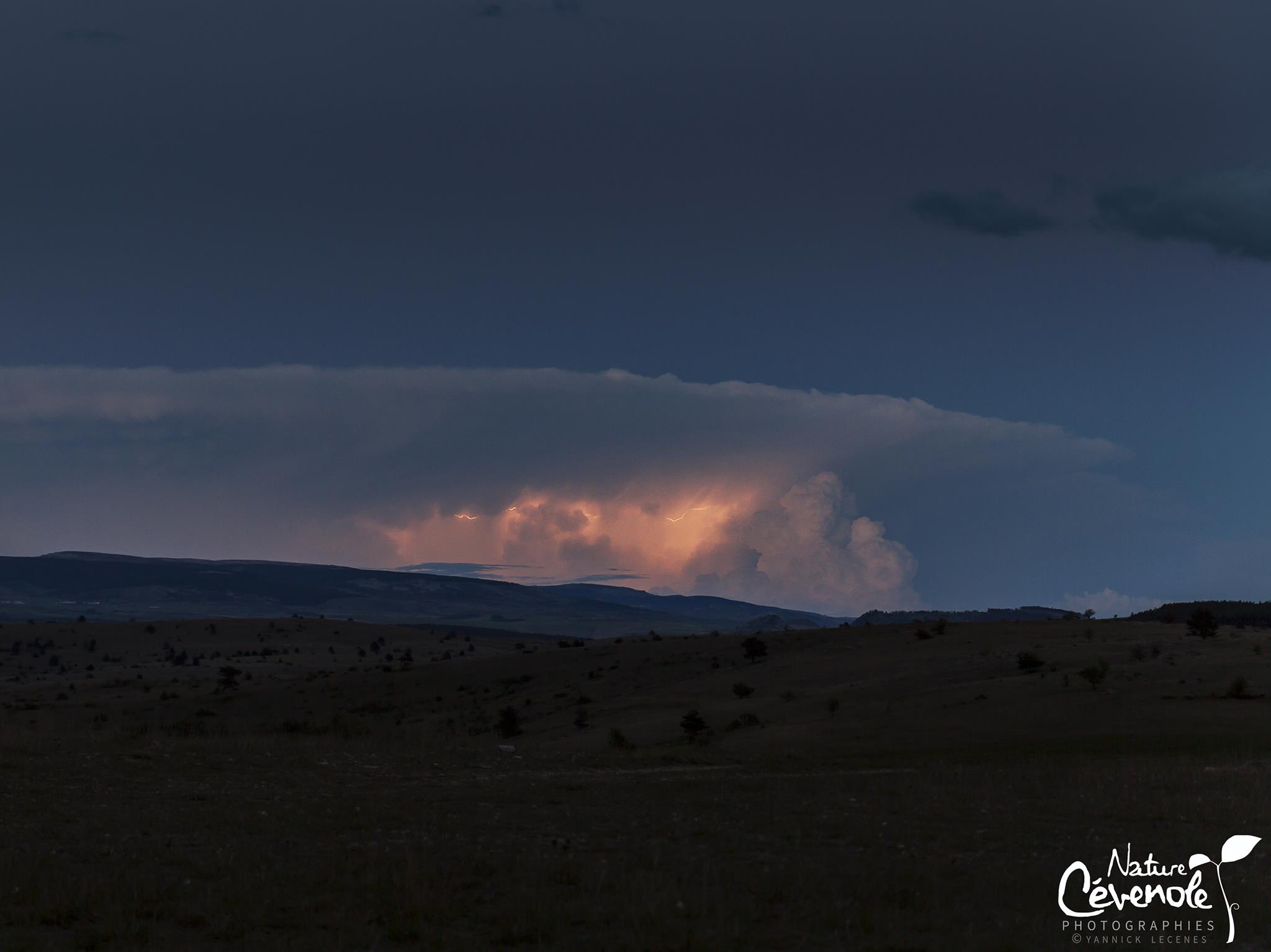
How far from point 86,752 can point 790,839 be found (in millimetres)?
18883

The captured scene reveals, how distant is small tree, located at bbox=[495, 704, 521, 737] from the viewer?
4812 centimetres

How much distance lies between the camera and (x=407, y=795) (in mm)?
20938

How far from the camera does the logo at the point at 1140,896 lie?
37.0ft

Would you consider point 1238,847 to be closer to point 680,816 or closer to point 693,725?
point 680,816

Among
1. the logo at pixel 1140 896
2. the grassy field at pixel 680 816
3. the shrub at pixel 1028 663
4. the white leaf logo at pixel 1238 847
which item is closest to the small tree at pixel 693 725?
the grassy field at pixel 680 816

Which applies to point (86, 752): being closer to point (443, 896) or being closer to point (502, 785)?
point (502, 785)

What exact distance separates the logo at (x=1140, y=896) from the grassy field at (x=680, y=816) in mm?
221

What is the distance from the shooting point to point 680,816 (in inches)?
715

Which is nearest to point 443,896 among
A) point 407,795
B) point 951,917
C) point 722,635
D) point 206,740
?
point 951,917

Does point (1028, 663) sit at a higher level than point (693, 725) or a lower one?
higher

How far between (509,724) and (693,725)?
13331 millimetres

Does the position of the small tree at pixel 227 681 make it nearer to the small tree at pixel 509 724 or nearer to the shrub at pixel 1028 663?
the small tree at pixel 509 724

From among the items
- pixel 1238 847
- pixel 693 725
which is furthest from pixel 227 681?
pixel 1238 847

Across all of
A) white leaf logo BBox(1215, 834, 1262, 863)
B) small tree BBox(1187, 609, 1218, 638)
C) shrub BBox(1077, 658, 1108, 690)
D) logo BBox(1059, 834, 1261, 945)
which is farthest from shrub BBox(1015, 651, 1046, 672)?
logo BBox(1059, 834, 1261, 945)
